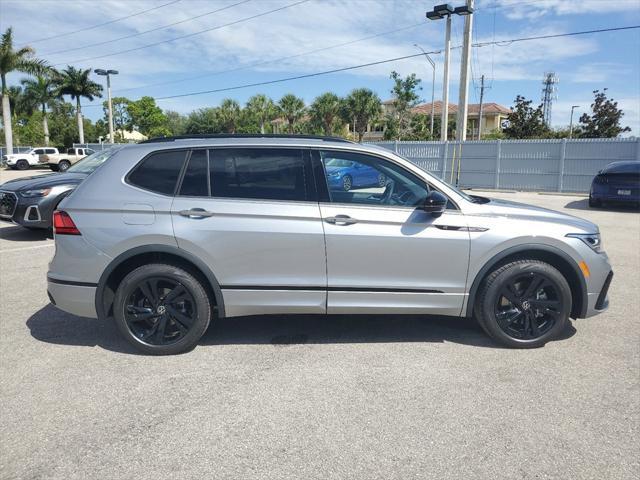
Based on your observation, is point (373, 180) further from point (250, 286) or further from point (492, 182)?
point (492, 182)

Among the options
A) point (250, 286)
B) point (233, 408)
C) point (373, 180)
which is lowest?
point (233, 408)

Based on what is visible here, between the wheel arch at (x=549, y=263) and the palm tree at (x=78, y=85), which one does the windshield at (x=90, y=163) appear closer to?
the wheel arch at (x=549, y=263)

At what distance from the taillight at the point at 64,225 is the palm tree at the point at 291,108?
49864 mm

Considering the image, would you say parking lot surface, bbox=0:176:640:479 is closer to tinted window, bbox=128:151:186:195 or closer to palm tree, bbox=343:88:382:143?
tinted window, bbox=128:151:186:195

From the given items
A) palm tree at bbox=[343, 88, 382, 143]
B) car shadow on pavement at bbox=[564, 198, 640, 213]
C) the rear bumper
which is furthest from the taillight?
palm tree at bbox=[343, 88, 382, 143]

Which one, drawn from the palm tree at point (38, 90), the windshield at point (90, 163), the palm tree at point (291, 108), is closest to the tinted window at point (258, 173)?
the windshield at point (90, 163)

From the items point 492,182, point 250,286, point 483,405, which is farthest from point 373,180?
point 492,182

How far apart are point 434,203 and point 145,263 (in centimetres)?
240

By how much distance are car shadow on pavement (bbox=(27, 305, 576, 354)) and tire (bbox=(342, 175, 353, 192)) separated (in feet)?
4.44

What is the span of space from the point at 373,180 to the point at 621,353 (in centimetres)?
252

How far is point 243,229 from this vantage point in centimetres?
389

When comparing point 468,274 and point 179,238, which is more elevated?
point 179,238

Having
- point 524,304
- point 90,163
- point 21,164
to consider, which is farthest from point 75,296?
point 21,164

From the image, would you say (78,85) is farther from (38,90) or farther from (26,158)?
(26,158)
